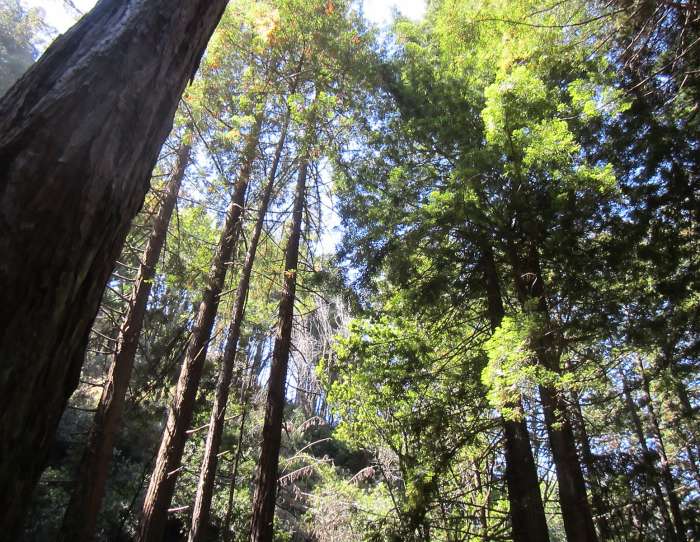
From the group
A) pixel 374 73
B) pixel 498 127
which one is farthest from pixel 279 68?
pixel 498 127

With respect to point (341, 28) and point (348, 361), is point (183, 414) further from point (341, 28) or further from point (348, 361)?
point (341, 28)

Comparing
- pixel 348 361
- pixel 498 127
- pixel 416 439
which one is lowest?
pixel 416 439

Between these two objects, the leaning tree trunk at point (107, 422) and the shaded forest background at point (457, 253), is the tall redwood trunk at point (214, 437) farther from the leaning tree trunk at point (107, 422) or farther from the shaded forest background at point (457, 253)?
the leaning tree trunk at point (107, 422)

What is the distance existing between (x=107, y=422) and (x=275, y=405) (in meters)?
2.51

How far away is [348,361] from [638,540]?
4617mm

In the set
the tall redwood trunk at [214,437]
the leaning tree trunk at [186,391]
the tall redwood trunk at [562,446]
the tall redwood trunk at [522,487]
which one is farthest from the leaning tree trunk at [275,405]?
the tall redwood trunk at [562,446]

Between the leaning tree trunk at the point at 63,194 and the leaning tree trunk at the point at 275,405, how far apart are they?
6.44 metres

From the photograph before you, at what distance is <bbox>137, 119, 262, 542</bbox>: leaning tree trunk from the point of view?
22.4 ft

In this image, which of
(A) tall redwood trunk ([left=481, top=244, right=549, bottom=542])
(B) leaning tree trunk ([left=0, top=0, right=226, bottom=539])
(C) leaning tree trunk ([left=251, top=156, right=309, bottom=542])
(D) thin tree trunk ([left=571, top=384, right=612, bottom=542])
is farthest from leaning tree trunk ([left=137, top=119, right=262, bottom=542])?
(B) leaning tree trunk ([left=0, top=0, right=226, bottom=539])

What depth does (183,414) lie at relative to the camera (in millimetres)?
7480

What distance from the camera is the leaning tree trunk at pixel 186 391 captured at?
22.4ft

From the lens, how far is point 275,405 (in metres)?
7.59

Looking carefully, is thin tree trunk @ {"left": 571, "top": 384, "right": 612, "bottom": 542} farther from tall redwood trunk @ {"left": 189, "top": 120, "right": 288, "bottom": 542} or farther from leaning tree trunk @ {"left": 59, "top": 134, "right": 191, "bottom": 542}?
leaning tree trunk @ {"left": 59, "top": 134, "right": 191, "bottom": 542}

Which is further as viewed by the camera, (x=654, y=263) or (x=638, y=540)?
(x=654, y=263)
